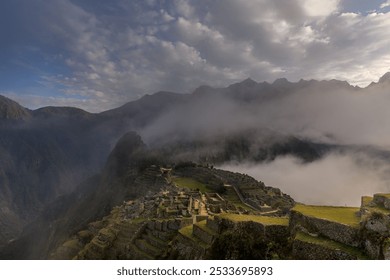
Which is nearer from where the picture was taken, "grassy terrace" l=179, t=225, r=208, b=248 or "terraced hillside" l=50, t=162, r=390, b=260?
"terraced hillside" l=50, t=162, r=390, b=260

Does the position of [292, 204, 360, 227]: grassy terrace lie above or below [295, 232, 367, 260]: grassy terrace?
above

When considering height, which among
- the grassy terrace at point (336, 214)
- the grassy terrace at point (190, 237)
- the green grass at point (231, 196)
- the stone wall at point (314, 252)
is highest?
the grassy terrace at point (336, 214)

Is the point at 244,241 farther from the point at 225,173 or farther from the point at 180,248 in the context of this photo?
the point at 225,173

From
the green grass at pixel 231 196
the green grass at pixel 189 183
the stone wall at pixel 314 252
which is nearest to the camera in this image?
the stone wall at pixel 314 252

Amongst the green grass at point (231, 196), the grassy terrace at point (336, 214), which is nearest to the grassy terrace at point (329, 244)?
the grassy terrace at point (336, 214)

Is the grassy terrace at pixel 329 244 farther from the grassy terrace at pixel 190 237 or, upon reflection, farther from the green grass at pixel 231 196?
the green grass at pixel 231 196

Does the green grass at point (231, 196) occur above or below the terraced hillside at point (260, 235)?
below

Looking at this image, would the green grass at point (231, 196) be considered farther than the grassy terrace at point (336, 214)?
Yes

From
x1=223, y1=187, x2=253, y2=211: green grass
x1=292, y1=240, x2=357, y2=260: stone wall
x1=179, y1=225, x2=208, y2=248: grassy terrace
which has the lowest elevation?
x1=223, y1=187, x2=253, y2=211: green grass

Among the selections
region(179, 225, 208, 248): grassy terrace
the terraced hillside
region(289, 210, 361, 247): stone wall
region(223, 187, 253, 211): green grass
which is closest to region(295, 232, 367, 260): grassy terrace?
the terraced hillside

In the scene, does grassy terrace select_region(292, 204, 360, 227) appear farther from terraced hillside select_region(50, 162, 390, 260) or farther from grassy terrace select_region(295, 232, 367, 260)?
grassy terrace select_region(295, 232, 367, 260)
